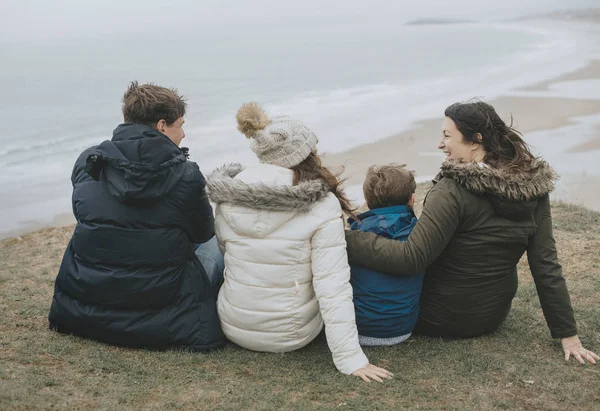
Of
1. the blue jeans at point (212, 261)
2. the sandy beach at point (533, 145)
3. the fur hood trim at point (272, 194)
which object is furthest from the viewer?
the sandy beach at point (533, 145)

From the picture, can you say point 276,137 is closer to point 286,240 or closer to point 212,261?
point 286,240

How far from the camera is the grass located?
329 centimetres

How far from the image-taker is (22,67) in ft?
103

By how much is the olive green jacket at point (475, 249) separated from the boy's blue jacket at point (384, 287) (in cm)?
8

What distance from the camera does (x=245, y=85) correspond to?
2244 cm

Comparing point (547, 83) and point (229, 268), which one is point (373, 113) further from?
point (229, 268)

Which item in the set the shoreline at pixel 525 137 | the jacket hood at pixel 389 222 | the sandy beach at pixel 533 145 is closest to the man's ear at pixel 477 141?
the jacket hood at pixel 389 222

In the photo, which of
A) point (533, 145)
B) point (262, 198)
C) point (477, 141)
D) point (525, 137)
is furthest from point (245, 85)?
point (262, 198)

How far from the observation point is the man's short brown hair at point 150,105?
3785mm

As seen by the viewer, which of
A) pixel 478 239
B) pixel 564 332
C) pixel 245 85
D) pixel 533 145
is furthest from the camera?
pixel 245 85

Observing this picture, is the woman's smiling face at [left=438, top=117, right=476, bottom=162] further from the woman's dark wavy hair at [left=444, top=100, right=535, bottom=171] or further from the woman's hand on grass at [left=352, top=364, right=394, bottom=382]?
the woman's hand on grass at [left=352, top=364, right=394, bottom=382]

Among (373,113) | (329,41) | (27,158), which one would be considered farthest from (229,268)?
(329,41)

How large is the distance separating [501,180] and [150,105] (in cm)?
181

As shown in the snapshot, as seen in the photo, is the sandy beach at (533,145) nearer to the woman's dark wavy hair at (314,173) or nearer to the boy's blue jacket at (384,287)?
the boy's blue jacket at (384,287)
